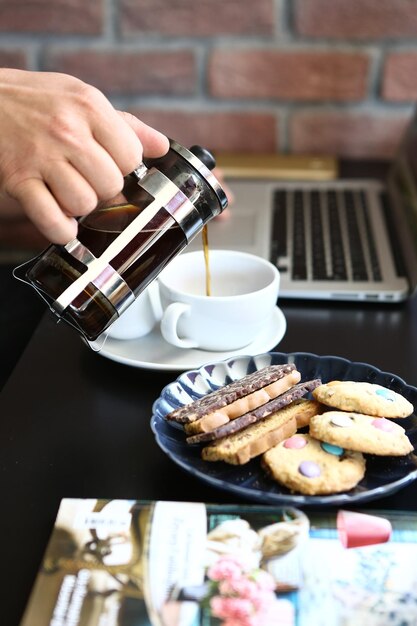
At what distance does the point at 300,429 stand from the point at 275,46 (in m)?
0.91

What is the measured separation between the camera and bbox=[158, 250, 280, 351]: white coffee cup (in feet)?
2.33

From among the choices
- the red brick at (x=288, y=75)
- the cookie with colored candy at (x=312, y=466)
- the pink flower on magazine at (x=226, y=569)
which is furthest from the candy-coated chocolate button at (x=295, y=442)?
the red brick at (x=288, y=75)

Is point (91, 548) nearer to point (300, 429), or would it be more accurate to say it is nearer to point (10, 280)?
point (300, 429)

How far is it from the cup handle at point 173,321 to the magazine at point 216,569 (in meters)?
0.23

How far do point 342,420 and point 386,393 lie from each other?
0.06m

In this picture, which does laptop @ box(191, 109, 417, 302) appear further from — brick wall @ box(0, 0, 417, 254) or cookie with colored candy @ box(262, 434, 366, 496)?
cookie with colored candy @ box(262, 434, 366, 496)

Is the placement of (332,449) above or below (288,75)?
above

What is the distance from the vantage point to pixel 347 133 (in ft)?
4.55

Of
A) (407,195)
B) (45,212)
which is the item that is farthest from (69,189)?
(407,195)

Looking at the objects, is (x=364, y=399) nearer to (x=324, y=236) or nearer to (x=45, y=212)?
(x=45, y=212)

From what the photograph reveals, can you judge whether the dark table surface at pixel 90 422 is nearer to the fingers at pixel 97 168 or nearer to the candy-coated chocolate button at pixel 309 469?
the candy-coated chocolate button at pixel 309 469

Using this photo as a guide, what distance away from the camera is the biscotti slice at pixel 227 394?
57cm

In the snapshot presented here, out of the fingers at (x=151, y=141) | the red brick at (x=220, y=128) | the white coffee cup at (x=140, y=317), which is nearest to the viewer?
the fingers at (x=151, y=141)

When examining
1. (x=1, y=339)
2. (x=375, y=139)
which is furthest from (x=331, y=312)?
(x=375, y=139)
